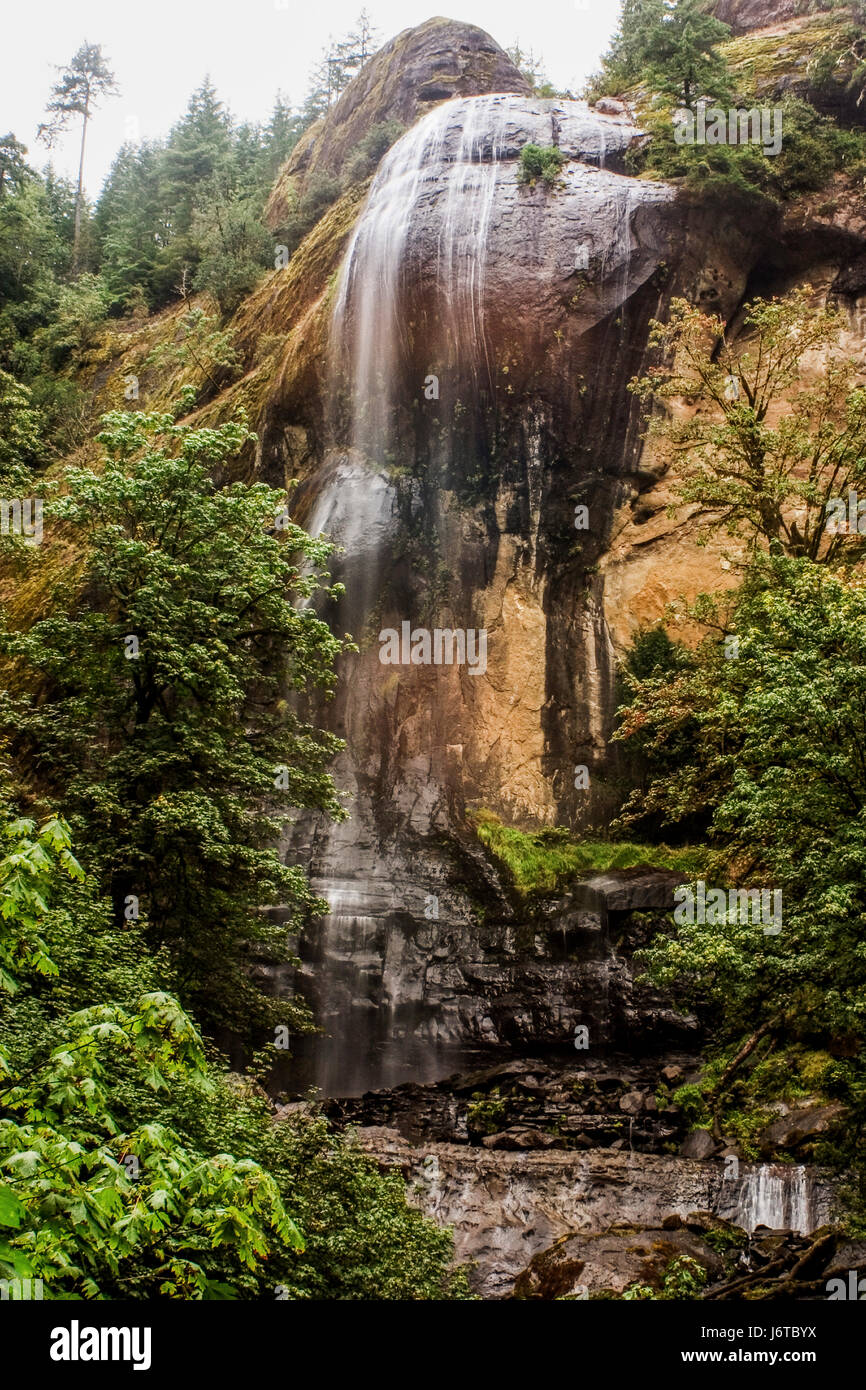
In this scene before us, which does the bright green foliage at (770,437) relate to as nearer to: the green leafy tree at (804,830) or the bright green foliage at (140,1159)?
the green leafy tree at (804,830)

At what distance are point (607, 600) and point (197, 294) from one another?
18.9 meters

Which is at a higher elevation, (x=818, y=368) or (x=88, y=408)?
(x=88, y=408)

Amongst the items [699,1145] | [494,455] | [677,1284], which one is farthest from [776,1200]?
[494,455]

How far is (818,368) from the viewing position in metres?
23.5

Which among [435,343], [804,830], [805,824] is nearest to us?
[805,824]

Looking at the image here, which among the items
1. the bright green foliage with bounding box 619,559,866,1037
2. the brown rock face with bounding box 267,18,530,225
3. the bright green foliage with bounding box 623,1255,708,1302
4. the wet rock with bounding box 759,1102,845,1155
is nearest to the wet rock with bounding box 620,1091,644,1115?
the wet rock with bounding box 759,1102,845,1155

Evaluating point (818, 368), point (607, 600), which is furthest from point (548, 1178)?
point (818, 368)

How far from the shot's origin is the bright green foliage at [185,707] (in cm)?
1270

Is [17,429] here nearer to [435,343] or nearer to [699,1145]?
[435,343]

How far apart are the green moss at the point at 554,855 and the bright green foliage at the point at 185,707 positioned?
6.34 meters

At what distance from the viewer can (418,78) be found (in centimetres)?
2964

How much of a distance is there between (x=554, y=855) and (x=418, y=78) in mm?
22434

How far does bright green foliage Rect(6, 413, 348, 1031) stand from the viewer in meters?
12.7
